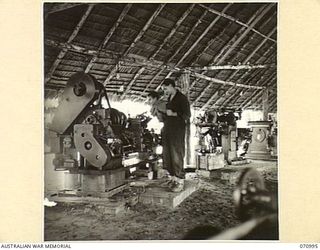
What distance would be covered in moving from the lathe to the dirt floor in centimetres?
17

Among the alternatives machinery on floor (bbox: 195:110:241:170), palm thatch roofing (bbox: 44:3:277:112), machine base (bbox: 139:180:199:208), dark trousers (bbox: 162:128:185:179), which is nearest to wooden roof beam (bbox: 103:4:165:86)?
palm thatch roofing (bbox: 44:3:277:112)

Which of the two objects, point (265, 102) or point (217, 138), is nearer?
point (265, 102)

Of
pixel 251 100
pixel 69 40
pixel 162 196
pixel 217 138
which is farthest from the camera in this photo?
pixel 217 138

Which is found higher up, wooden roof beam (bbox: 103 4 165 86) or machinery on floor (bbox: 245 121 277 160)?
wooden roof beam (bbox: 103 4 165 86)

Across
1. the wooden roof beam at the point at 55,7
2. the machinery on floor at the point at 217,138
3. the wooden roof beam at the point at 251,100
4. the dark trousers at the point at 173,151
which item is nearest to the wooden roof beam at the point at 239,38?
the wooden roof beam at the point at 251,100

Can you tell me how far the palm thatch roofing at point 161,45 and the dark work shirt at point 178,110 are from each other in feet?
0.33

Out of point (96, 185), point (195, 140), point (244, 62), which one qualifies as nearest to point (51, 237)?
point (96, 185)

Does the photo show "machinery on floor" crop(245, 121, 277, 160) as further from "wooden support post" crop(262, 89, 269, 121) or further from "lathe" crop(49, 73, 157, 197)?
"lathe" crop(49, 73, 157, 197)

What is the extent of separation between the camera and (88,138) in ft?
5.20

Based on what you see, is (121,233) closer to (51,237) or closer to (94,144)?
(51,237)

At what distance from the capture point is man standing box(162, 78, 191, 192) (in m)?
1.58

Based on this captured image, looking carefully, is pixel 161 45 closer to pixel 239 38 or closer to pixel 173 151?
pixel 239 38

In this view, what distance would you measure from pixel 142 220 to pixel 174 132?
432 mm

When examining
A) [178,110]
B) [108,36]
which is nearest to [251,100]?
[178,110]
